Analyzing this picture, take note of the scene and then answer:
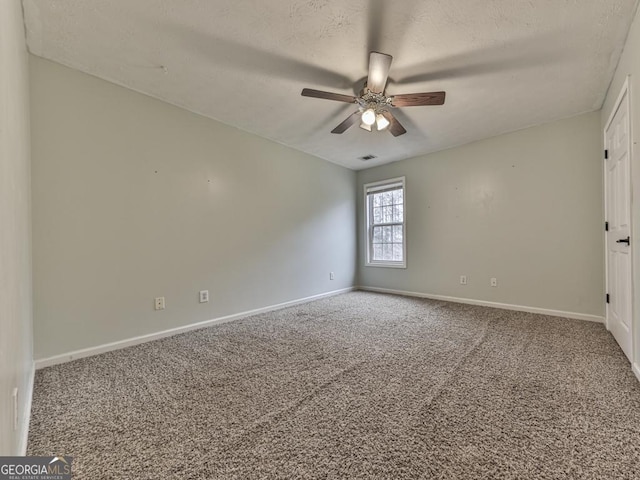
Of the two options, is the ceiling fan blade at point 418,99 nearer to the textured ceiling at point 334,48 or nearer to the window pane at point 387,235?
the textured ceiling at point 334,48

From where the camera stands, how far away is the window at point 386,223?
4.75 m

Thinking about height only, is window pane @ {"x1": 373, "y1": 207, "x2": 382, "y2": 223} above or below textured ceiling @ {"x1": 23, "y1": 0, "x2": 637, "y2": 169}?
below

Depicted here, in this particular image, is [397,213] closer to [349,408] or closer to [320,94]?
[320,94]

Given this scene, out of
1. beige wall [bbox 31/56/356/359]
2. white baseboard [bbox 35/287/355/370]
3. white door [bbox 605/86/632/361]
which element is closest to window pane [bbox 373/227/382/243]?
beige wall [bbox 31/56/356/359]

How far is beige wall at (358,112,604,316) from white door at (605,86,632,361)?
385 mm

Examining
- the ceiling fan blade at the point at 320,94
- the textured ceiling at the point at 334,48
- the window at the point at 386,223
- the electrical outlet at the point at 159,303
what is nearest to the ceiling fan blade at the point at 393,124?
the textured ceiling at the point at 334,48

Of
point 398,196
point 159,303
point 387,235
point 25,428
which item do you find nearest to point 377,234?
point 387,235

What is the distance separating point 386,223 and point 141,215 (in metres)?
3.71

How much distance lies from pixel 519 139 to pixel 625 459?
3449mm

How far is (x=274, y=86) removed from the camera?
8.32 ft

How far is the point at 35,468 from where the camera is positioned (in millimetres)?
948

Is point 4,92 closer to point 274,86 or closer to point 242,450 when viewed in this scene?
point 242,450

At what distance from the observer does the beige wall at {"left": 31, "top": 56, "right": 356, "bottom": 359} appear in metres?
2.11

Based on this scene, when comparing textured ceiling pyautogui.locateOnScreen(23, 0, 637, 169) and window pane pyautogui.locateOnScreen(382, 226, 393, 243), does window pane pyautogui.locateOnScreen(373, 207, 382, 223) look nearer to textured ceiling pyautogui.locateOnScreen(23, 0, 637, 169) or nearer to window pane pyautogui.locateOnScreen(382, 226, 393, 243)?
window pane pyautogui.locateOnScreen(382, 226, 393, 243)
